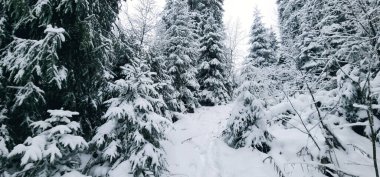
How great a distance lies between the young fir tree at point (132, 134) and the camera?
5.58m

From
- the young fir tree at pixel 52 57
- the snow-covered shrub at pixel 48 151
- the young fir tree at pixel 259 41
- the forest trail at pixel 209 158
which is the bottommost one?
the forest trail at pixel 209 158

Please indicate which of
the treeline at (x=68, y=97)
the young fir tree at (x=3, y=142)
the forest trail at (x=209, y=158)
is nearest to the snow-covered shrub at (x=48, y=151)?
the treeline at (x=68, y=97)

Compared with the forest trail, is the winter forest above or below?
above

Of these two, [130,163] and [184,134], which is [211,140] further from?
[130,163]

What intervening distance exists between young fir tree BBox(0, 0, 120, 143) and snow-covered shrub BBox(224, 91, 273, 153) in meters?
3.67

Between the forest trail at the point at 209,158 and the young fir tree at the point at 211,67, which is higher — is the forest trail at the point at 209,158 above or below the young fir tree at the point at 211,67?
below

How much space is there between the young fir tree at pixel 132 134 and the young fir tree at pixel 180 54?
6.82 meters

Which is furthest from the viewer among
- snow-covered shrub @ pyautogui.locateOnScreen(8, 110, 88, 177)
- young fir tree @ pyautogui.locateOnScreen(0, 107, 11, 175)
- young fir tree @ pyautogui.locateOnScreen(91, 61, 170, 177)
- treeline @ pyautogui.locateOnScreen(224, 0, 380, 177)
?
young fir tree @ pyautogui.locateOnScreen(91, 61, 170, 177)

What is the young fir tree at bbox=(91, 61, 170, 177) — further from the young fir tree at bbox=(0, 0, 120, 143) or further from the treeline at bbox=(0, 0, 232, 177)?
the young fir tree at bbox=(0, 0, 120, 143)

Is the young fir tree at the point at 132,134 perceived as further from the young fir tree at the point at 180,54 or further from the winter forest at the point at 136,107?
the young fir tree at the point at 180,54

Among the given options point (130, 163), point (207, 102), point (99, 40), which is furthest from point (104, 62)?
point (207, 102)

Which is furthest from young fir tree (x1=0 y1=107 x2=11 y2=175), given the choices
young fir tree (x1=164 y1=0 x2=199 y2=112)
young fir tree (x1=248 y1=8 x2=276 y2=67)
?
young fir tree (x1=248 y1=8 x2=276 y2=67)

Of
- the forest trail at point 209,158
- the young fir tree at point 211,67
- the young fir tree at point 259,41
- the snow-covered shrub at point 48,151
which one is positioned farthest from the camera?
the young fir tree at point 259,41

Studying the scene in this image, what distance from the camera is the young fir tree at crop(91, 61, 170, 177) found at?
5.58 m
